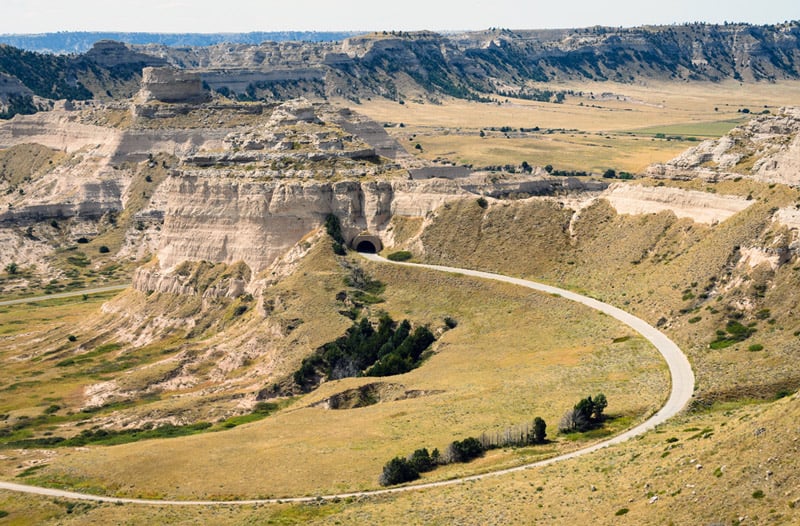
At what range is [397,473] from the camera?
7006 cm

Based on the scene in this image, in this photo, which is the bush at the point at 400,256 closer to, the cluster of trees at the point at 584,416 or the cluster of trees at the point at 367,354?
the cluster of trees at the point at 367,354

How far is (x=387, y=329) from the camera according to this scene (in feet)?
350

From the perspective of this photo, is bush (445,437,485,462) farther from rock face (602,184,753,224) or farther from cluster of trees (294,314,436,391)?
rock face (602,184,753,224)

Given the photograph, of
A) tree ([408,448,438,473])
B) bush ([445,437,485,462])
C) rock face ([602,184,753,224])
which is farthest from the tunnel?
tree ([408,448,438,473])

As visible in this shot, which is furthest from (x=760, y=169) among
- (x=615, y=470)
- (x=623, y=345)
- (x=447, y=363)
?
(x=615, y=470)

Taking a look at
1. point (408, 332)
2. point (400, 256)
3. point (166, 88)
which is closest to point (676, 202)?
point (408, 332)

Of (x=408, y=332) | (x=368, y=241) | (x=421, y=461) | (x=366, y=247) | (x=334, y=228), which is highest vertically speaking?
(x=334, y=228)

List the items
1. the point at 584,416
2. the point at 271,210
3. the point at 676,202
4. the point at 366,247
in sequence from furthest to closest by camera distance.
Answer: the point at 366,247, the point at 271,210, the point at 676,202, the point at 584,416

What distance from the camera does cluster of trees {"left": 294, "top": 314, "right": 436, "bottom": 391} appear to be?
100m

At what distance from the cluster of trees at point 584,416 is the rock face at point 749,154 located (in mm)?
37892

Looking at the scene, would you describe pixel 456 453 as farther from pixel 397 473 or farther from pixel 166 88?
pixel 166 88

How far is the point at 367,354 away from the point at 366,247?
25481 millimetres

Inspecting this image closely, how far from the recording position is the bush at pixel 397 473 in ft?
229

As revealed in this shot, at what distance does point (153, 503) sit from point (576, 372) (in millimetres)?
34743
